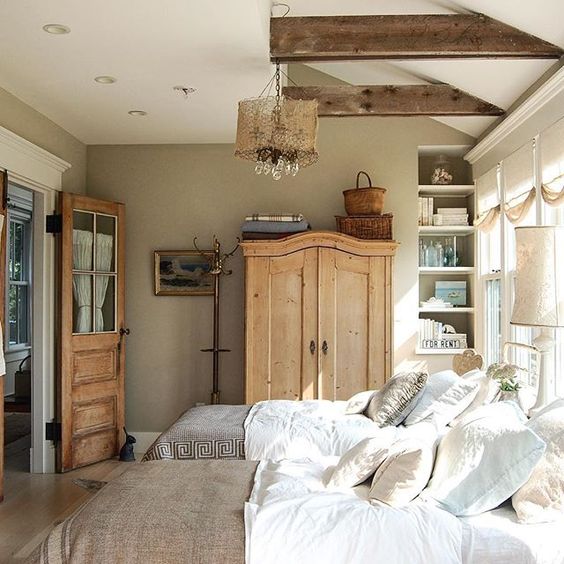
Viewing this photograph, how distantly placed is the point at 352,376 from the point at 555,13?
290 centimetres

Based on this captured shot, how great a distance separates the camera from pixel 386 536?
2217mm

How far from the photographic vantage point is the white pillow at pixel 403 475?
2.41 m

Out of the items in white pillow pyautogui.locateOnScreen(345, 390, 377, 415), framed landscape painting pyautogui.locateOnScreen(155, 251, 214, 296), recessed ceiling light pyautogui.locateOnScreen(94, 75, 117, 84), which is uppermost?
recessed ceiling light pyautogui.locateOnScreen(94, 75, 117, 84)

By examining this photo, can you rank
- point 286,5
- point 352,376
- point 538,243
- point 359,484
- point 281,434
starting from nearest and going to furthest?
point 359,484 → point 538,243 → point 281,434 → point 286,5 → point 352,376

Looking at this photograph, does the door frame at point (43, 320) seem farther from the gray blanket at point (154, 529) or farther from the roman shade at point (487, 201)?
the roman shade at point (487, 201)

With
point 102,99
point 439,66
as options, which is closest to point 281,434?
point 102,99

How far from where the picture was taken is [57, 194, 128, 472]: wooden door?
5.37m

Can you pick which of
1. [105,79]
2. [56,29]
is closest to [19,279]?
[105,79]

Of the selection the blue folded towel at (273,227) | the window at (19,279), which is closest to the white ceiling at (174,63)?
the blue folded towel at (273,227)

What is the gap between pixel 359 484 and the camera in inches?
106

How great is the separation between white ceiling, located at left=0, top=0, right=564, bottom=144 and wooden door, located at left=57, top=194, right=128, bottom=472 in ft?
2.62

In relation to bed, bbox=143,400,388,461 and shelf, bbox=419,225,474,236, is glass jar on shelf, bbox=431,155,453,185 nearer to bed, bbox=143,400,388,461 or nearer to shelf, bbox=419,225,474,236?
shelf, bbox=419,225,474,236

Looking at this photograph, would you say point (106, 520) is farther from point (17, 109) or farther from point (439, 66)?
point (439, 66)

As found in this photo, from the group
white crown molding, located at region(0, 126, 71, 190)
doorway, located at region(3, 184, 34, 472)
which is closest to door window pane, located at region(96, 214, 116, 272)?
white crown molding, located at region(0, 126, 71, 190)
